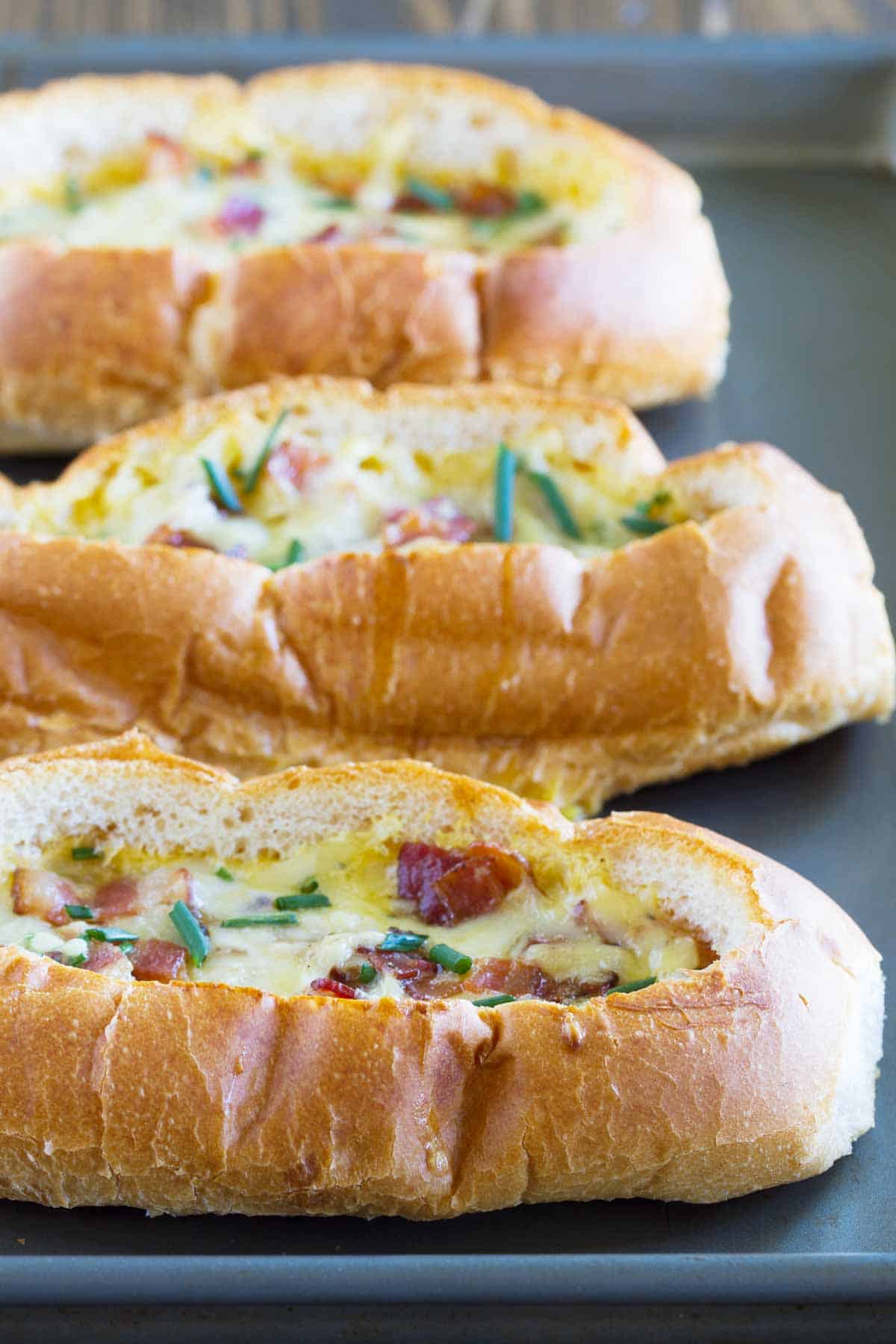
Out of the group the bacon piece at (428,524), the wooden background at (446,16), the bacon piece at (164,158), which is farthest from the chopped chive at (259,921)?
the wooden background at (446,16)

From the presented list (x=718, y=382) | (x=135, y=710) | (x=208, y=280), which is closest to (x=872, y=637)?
(x=718, y=382)

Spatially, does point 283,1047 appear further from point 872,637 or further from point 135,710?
point 872,637

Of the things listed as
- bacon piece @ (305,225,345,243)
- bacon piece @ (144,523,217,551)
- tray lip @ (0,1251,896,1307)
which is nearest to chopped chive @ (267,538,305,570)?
bacon piece @ (144,523,217,551)

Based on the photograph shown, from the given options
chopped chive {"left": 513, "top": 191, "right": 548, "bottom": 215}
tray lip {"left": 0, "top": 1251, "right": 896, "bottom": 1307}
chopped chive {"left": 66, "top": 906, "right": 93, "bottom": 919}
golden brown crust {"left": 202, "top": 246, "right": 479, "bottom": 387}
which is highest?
chopped chive {"left": 513, "top": 191, "right": 548, "bottom": 215}

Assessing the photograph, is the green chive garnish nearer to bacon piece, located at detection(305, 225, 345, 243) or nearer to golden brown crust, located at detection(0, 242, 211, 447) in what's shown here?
golden brown crust, located at detection(0, 242, 211, 447)

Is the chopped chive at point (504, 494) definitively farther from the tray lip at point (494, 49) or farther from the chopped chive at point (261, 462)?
the tray lip at point (494, 49)

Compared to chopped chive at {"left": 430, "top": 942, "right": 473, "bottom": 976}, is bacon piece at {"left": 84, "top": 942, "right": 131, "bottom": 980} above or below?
below
